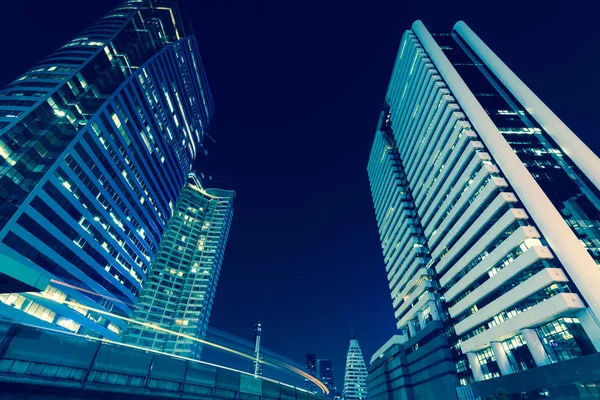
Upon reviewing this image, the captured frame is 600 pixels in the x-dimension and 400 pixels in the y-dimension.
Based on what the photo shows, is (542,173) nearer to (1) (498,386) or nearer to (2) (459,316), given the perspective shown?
(2) (459,316)

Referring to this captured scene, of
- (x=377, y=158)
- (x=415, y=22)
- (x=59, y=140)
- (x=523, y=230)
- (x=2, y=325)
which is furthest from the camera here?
(x=377, y=158)

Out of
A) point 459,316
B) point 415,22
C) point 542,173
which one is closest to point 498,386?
point 459,316

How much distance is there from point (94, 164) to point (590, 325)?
276 feet

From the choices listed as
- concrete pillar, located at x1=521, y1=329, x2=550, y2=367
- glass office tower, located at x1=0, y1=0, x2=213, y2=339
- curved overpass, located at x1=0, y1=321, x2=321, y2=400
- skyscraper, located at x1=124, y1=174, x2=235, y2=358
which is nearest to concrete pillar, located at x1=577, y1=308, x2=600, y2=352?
concrete pillar, located at x1=521, y1=329, x2=550, y2=367

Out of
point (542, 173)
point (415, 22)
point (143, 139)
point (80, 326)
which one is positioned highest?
point (415, 22)

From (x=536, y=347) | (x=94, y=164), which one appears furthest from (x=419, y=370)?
(x=94, y=164)

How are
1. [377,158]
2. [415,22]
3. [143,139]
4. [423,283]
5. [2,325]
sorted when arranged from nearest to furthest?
[2,325]
[423,283]
[143,139]
[415,22]
[377,158]

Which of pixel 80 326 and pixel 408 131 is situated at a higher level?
pixel 408 131

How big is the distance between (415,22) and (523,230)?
81279 mm

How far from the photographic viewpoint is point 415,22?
94.9 m

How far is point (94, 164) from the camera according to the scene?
6066cm

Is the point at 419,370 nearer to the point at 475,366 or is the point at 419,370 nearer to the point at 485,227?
the point at 475,366

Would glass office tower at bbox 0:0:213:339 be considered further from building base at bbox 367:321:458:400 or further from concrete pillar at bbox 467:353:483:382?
building base at bbox 367:321:458:400

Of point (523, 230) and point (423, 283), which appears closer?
point (523, 230)
